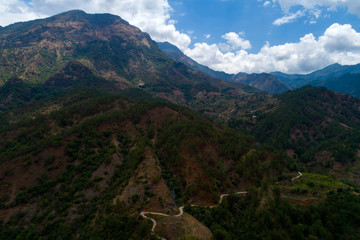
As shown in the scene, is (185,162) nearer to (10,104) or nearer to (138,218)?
(138,218)

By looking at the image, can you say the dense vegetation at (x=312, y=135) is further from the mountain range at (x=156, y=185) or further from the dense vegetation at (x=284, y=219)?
the dense vegetation at (x=284, y=219)

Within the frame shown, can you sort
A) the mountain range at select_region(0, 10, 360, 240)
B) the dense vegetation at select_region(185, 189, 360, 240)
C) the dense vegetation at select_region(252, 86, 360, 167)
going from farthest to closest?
1. the dense vegetation at select_region(252, 86, 360, 167)
2. the mountain range at select_region(0, 10, 360, 240)
3. the dense vegetation at select_region(185, 189, 360, 240)

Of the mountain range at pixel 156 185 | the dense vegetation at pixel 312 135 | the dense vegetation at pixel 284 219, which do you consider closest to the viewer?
the dense vegetation at pixel 284 219

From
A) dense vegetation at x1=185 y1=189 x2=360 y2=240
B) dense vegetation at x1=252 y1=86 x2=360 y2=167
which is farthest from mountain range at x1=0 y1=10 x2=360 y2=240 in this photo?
dense vegetation at x1=252 y1=86 x2=360 y2=167

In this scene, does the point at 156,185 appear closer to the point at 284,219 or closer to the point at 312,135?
the point at 284,219

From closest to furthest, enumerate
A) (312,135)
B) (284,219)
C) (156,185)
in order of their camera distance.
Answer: (284,219)
(156,185)
(312,135)

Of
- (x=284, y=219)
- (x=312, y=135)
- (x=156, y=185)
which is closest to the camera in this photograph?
(x=284, y=219)

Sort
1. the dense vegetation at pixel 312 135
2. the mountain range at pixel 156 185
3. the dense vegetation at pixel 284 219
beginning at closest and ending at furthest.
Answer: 1. the dense vegetation at pixel 284 219
2. the mountain range at pixel 156 185
3. the dense vegetation at pixel 312 135

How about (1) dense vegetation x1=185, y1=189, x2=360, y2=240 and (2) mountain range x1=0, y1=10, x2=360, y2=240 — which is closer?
(1) dense vegetation x1=185, y1=189, x2=360, y2=240

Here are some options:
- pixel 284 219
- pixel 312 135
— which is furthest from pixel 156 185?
pixel 312 135

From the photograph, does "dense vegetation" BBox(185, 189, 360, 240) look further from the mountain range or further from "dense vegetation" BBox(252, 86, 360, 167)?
"dense vegetation" BBox(252, 86, 360, 167)

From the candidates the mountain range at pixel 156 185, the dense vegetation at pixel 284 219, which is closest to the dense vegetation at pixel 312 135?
the mountain range at pixel 156 185

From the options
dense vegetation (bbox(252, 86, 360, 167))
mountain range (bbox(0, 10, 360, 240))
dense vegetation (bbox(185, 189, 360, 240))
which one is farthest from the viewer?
dense vegetation (bbox(252, 86, 360, 167))

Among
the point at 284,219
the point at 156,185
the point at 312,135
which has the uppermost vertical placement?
the point at 312,135
